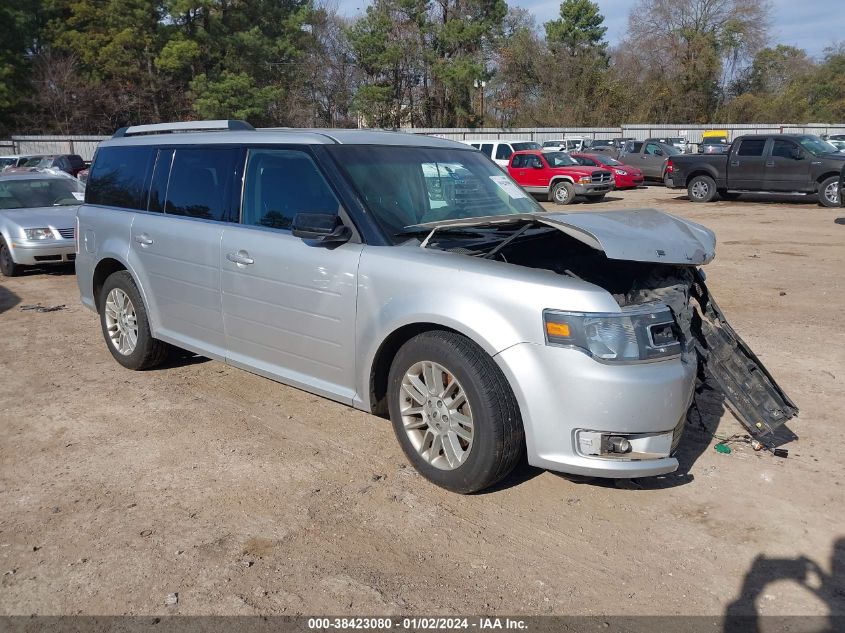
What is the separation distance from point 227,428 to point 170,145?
224cm

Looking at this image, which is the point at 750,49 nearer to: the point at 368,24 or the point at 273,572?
the point at 368,24

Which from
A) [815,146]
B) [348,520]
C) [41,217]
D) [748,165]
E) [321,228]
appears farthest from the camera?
[748,165]

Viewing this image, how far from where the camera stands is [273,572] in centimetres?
319

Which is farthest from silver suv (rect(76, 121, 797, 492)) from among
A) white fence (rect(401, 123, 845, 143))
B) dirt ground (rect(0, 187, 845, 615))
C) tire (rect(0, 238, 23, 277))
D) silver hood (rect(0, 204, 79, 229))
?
white fence (rect(401, 123, 845, 143))

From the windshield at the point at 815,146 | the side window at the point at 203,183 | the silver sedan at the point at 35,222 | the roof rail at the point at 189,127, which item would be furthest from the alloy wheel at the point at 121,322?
the windshield at the point at 815,146

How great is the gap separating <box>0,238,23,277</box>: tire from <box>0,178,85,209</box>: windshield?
0.82 metres

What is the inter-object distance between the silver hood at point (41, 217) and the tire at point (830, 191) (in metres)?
17.9

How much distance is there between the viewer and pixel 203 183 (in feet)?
17.0

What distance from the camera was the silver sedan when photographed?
10.8 meters

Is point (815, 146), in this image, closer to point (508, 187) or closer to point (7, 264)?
point (508, 187)

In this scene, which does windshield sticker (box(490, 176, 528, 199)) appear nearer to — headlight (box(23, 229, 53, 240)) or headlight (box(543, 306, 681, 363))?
headlight (box(543, 306, 681, 363))

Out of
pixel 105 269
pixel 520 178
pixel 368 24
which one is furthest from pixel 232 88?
pixel 105 269

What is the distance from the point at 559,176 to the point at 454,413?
2003cm

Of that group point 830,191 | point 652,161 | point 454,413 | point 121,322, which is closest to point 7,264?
point 121,322
